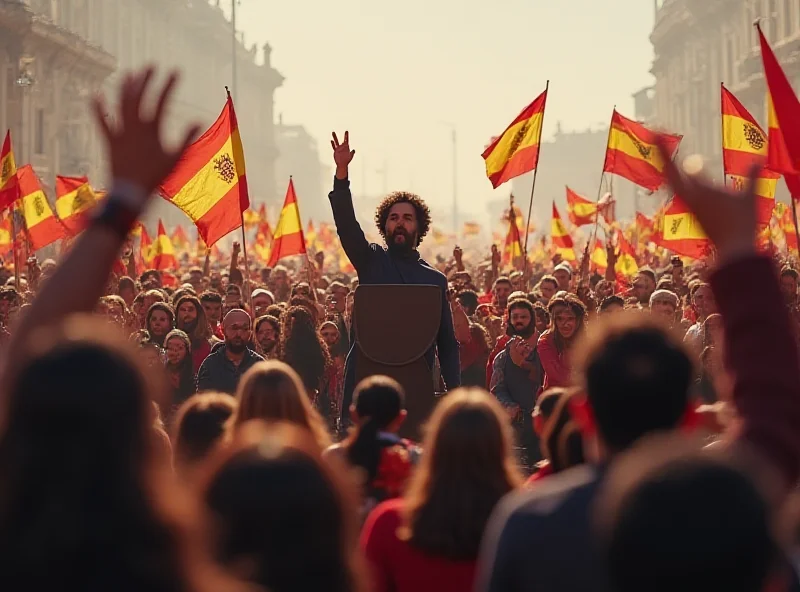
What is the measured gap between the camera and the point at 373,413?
4.44 meters

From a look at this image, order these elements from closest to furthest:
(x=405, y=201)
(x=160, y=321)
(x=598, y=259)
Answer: (x=405, y=201)
(x=160, y=321)
(x=598, y=259)

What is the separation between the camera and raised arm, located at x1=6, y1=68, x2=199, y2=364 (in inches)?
106

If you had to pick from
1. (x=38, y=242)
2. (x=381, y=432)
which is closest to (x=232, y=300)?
(x=38, y=242)

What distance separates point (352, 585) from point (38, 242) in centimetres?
1810

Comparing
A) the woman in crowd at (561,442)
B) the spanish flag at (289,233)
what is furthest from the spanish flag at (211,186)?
the woman in crowd at (561,442)

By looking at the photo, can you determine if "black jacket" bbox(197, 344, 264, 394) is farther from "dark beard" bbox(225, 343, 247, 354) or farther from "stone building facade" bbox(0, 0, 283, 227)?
"stone building facade" bbox(0, 0, 283, 227)

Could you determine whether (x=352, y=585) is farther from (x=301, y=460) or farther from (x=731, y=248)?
(x=731, y=248)

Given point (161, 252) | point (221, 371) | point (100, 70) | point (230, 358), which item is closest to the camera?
point (221, 371)

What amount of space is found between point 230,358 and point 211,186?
18.0ft

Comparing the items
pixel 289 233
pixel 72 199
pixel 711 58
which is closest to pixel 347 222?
pixel 289 233

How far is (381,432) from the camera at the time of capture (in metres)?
4.41

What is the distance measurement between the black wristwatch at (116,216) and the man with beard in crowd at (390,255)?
4002 millimetres

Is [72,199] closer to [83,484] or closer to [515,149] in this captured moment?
[515,149]

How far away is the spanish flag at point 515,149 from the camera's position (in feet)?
51.8
